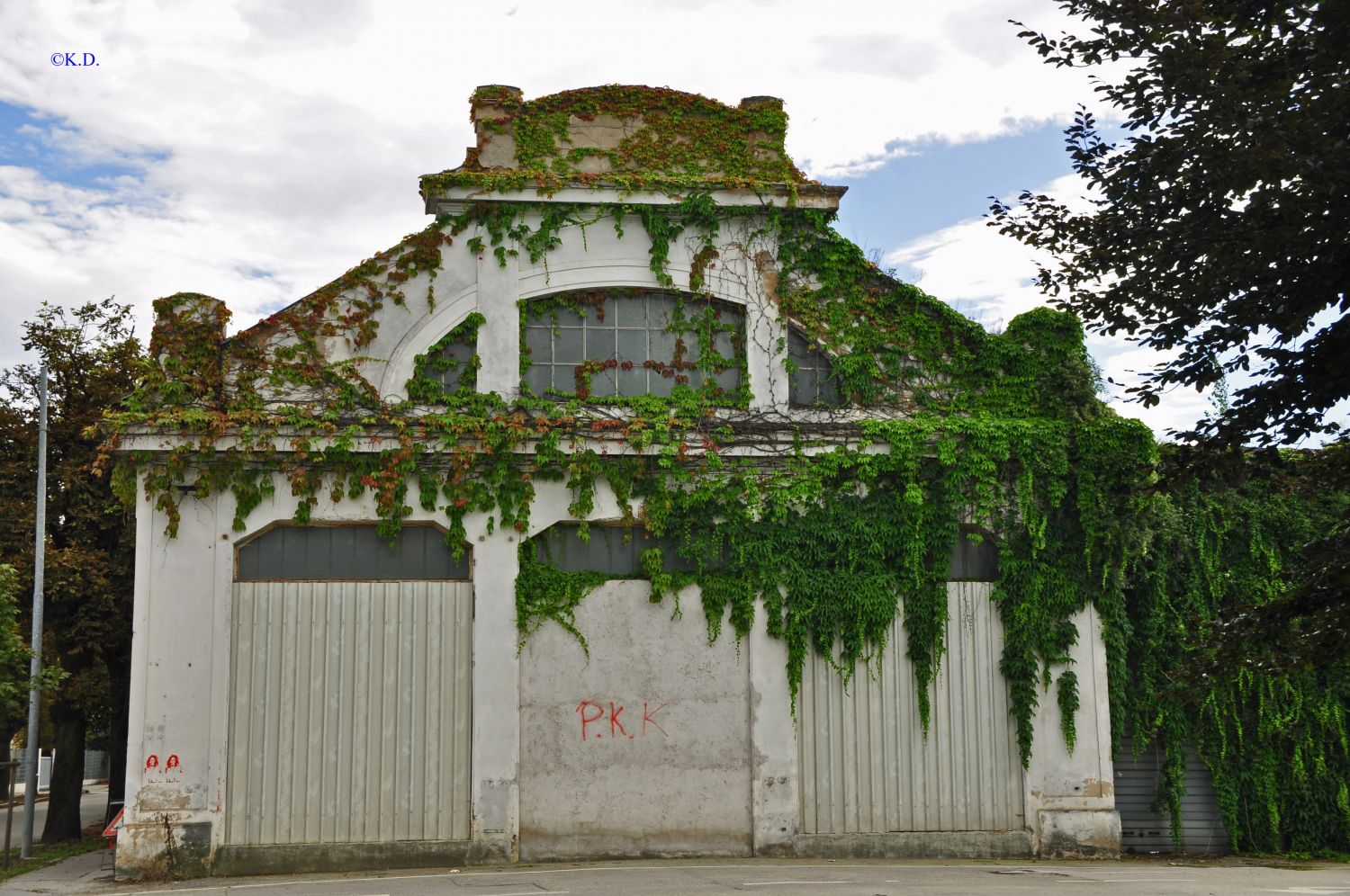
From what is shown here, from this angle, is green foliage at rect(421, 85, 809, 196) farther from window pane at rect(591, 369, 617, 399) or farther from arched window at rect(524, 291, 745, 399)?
window pane at rect(591, 369, 617, 399)

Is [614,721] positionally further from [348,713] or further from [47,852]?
[47,852]

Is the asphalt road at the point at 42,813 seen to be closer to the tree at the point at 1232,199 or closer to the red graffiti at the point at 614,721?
the red graffiti at the point at 614,721

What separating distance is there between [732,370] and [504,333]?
308 cm

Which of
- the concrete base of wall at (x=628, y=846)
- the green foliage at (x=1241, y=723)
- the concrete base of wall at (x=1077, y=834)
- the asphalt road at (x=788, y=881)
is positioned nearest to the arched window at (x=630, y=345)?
the concrete base of wall at (x=628, y=846)

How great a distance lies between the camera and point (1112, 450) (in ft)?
51.0

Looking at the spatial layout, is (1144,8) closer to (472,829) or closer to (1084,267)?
(1084,267)

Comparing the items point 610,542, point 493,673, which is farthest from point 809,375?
point 493,673

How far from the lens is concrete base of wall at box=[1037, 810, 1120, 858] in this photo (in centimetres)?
1512

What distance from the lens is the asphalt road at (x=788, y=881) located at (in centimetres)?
1227

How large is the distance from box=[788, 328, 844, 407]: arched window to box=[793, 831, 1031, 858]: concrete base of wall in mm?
5630

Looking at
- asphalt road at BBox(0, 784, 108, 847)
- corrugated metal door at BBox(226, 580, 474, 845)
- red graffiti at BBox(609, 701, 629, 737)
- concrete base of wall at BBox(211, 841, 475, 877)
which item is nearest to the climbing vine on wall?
corrugated metal door at BBox(226, 580, 474, 845)

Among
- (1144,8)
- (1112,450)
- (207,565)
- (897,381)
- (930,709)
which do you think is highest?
(1144,8)

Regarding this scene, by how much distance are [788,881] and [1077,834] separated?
181 inches

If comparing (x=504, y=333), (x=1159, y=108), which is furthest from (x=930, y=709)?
(x=1159, y=108)
